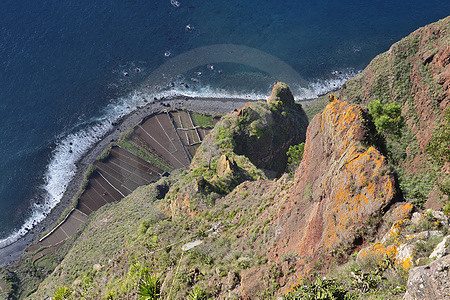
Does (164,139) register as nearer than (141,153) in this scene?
No

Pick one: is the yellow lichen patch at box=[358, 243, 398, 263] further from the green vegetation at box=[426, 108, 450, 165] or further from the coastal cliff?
the green vegetation at box=[426, 108, 450, 165]

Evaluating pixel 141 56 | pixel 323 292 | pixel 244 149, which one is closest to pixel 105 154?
pixel 141 56

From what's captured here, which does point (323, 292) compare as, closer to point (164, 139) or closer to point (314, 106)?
point (164, 139)

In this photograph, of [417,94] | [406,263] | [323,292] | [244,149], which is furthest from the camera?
[244,149]

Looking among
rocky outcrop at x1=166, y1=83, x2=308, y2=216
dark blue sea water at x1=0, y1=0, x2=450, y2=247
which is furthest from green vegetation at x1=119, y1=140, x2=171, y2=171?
rocky outcrop at x1=166, y1=83, x2=308, y2=216

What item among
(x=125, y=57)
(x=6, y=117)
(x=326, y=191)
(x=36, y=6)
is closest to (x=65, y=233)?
(x=6, y=117)

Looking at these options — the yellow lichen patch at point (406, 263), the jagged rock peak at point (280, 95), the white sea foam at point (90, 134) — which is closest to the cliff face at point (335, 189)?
the yellow lichen patch at point (406, 263)
